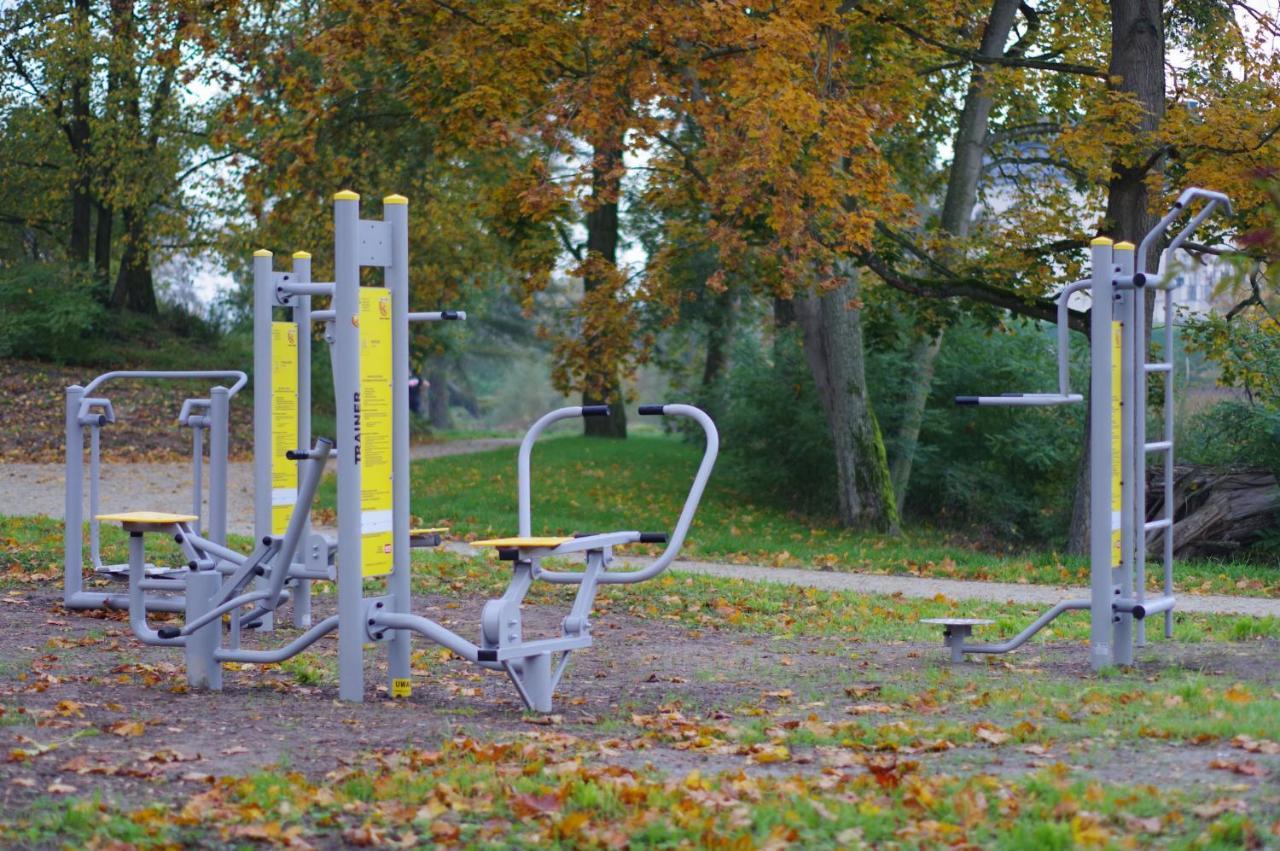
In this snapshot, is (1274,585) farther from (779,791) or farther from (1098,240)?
(779,791)

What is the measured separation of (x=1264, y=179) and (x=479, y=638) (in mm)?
6559

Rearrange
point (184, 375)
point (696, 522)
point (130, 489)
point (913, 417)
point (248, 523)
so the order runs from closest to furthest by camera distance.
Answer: point (184, 375) < point (248, 523) < point (696, 522) < point (913, 417) < point (130, 489)

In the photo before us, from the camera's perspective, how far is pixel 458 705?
686cm

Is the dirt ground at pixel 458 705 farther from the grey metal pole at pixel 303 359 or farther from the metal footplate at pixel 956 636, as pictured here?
the grey metal pole at pixel 303 359

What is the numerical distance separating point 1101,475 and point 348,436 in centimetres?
359

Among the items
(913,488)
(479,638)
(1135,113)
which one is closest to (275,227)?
(913,488)

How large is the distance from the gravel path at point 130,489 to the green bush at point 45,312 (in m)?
5.54

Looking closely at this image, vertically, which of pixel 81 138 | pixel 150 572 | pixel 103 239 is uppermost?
pixel 81 138

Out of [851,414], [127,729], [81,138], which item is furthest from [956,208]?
[81,138]

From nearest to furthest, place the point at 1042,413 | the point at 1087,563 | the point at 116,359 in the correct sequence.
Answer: the point at 1087,563 < the point at 1042,413 < the point at 116,359

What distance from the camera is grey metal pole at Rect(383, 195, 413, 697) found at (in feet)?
22.7

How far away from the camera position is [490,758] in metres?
5.37

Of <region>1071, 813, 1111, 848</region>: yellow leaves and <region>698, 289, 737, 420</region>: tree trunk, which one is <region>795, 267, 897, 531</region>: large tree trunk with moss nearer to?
<region>698, 289, 737, 420</region>: tree trunk

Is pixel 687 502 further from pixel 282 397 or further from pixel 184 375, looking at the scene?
pixel 184 375
